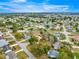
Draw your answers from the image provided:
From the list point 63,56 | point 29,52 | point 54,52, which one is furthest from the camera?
point 29,52

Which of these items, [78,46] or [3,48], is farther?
[78,46]

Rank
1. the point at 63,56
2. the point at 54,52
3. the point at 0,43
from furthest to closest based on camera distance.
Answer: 1. the point at 0,43
2. the point at 54,52
3. the point at 63,56

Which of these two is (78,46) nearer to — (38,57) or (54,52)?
(54,52)

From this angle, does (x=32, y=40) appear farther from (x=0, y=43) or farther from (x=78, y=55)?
(x=78, y=55)

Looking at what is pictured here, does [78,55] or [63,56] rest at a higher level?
[63,56]

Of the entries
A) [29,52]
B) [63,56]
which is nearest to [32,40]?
[29,52]

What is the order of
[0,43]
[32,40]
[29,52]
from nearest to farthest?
[29,52], [0,43], [32,40]

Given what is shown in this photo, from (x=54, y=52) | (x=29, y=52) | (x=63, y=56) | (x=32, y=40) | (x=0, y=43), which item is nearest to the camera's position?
(x=63, y=56)

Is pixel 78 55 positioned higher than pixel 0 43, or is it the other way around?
pixel 0 43

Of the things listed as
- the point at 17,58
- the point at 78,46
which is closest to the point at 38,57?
the point at 17,58
